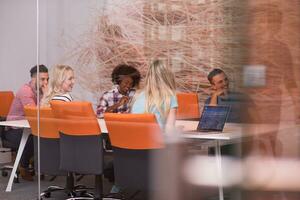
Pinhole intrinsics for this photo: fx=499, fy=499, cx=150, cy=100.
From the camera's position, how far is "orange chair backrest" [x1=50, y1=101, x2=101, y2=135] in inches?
173

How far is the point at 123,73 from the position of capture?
21.7ft

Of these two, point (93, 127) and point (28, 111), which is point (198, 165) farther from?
point (28, 111)

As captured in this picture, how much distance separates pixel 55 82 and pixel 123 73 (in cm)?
139

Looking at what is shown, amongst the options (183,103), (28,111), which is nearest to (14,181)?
(28,111)

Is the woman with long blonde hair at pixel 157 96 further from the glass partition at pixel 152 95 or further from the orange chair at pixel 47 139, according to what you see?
the orange chair at pixel 47 139

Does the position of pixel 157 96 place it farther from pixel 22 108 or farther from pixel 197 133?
pixel 197 133

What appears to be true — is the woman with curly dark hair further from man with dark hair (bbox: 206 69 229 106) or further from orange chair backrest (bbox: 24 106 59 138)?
man with dark hair (bbox: 206 69 229 106)

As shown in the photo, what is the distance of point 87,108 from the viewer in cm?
452

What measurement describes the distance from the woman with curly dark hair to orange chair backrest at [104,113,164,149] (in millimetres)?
1134

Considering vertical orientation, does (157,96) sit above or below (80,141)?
above

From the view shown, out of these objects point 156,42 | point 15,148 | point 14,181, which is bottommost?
point 14,181

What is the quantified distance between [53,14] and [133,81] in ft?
5.57

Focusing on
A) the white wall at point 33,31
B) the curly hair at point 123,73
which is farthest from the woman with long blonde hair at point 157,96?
the white wall at point 33,31

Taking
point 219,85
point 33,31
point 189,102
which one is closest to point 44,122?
point 189,102
